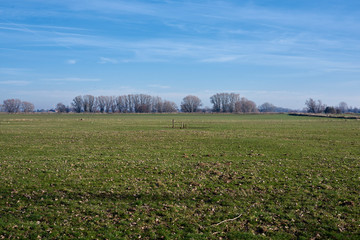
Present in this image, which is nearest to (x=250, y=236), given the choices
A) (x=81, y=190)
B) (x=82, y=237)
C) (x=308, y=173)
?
(x=82, y=237)

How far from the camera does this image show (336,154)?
23.6 meters

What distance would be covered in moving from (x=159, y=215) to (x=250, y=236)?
3.29 meters

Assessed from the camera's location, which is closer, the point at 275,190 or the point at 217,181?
the point at 275,190

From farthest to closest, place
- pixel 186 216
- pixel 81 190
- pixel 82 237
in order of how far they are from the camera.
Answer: pixel 81 190, pixel 186 216, pixel 82 237

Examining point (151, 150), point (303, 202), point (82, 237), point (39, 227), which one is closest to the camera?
point (82, 237)

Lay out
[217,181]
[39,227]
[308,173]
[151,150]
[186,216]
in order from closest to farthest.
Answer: [39,227], [186,216], [217,181], [308,173], [151,150]

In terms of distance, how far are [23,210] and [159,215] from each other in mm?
4952

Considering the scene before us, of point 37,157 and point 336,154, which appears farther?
point 336,154

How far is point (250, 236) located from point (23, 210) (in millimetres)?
8015

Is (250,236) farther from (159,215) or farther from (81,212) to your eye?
(81,212)

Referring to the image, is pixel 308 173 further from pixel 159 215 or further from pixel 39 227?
pixel 39 227

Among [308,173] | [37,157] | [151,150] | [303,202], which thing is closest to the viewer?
[303,202]

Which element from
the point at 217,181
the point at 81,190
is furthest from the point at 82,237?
the point at 217,181

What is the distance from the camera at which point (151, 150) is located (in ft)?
85.1
